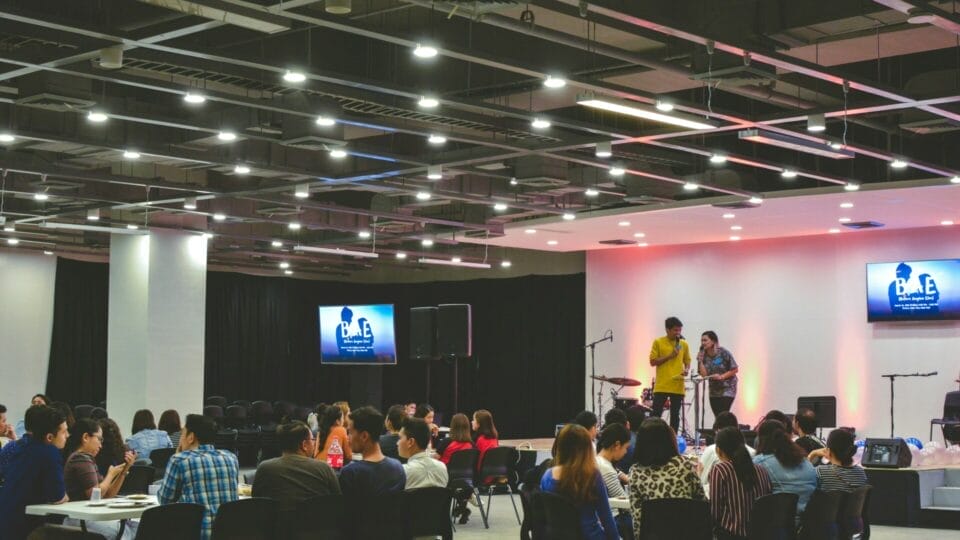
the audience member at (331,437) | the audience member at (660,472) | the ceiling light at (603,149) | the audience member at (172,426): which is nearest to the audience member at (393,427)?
the audience member at (331,437)

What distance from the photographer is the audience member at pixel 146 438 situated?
11.5m

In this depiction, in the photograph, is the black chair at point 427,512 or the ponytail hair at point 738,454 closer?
the ponytail hair at point 738,454

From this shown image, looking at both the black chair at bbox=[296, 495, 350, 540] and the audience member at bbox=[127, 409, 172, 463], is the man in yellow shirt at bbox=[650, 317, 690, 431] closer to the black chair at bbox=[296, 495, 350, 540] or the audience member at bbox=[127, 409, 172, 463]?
the audience member at bbox=[127, 409, 172, 463]

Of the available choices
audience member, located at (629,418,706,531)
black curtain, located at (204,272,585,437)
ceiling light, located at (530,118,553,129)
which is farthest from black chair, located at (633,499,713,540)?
black curtain, located at (204,272,585,437)

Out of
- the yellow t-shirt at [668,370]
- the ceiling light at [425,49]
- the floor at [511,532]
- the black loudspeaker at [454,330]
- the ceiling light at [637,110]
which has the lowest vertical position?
the floor at [511,532]

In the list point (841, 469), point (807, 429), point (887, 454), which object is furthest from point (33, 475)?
point (887, 454)

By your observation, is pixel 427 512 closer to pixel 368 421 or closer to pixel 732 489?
pixel 368 421

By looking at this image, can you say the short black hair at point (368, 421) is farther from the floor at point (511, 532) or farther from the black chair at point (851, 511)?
the floor at point (511, 532)

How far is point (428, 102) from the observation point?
31.4 feet

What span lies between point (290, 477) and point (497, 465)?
207 inches

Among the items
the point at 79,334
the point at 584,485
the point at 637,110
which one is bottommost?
the point at 584,485

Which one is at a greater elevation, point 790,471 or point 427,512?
point 790,471

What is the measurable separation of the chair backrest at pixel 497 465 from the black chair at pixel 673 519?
5.40m

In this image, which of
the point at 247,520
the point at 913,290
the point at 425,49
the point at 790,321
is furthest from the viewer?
the point at 790,321
